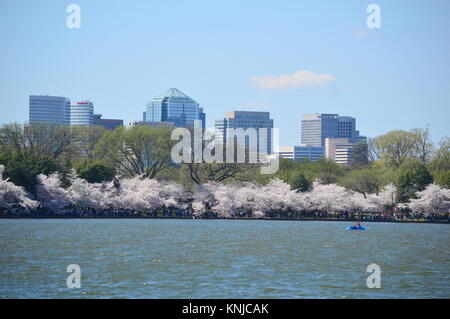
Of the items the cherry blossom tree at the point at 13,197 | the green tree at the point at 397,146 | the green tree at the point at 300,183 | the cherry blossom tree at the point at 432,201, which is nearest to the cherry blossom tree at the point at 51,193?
the cherry blossom tree at the point at 13,197

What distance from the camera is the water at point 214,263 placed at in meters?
33.6

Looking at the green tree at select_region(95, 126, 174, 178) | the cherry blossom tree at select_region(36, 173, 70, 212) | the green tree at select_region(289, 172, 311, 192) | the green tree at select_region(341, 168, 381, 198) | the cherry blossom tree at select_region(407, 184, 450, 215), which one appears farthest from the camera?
the green tree at select_region(341, 168, 381, 198)

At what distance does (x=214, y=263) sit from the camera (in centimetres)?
4294

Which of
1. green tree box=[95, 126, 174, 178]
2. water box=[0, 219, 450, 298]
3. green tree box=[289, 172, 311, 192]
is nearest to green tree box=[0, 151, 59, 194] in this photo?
green tree box=[95, 126, 174, 178]

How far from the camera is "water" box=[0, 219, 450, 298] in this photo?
3356cm

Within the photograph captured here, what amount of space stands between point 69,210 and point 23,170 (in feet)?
25.3

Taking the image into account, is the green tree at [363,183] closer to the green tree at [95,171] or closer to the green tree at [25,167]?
the green tree at [95,171]

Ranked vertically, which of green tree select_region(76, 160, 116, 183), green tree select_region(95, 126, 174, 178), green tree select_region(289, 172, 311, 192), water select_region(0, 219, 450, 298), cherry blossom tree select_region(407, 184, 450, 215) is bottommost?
water select_region(0, 219, 450, 298)

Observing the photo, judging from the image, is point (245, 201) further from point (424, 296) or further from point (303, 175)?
point (424, 296)

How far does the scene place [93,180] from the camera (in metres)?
93.6

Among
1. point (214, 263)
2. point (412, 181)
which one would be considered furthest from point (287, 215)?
point (214, 263)

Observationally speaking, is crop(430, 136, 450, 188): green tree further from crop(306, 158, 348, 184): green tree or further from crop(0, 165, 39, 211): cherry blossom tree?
crop(0, 165, 39, 211): cherry blossom tree
